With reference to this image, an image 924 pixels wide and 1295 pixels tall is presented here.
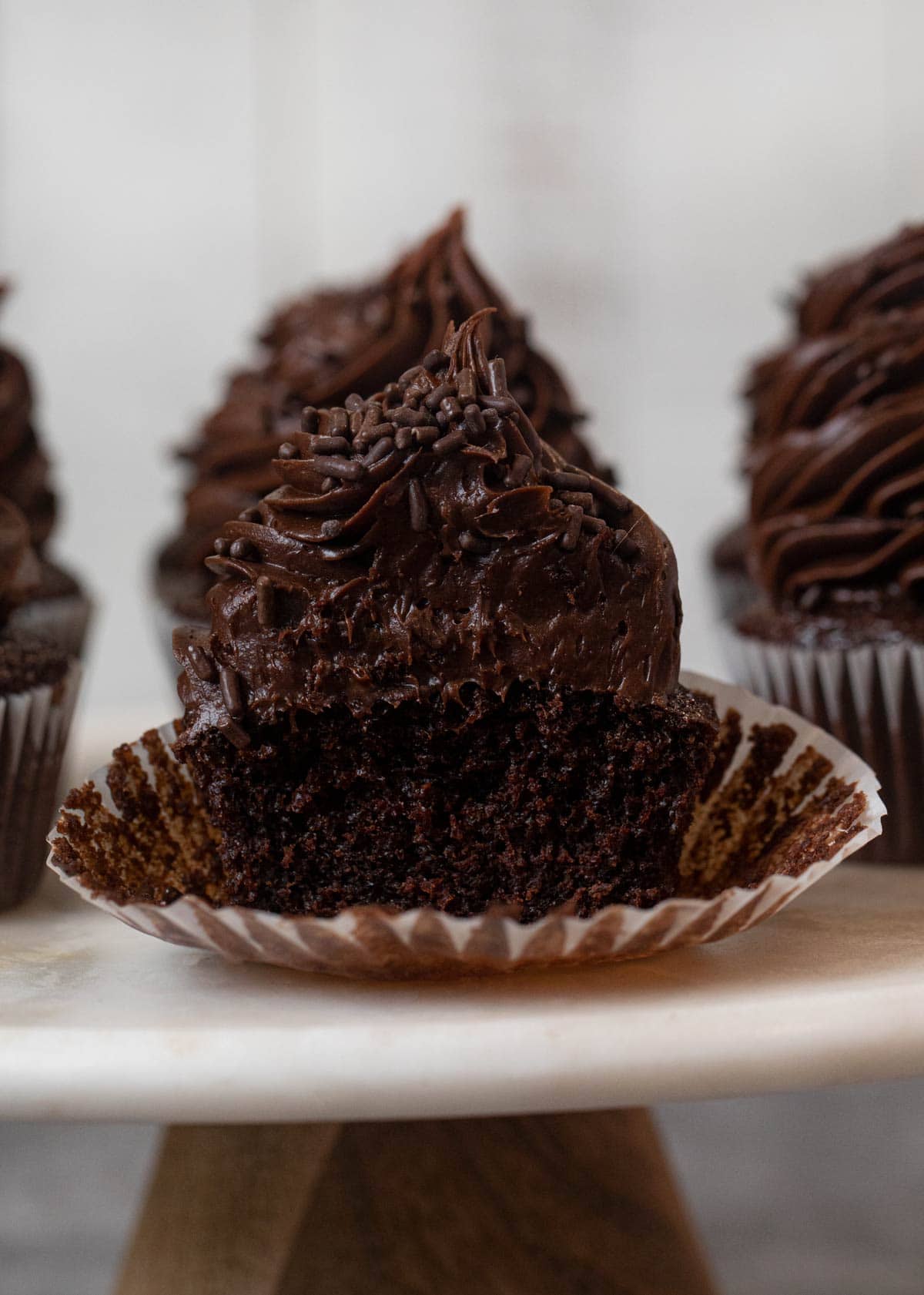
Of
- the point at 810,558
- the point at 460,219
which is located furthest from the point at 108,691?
the point at 810,558

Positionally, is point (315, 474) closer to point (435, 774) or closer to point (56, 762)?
point (435, 774)

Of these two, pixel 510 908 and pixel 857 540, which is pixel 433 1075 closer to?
pixel 510 908

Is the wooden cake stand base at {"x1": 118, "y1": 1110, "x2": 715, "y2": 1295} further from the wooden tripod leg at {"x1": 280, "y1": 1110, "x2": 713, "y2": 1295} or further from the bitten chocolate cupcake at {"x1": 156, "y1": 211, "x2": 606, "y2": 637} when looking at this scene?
the bitten chocolate cupcake at {"x1": 156, "y1": 211, "x2": 606, "y2": 637}

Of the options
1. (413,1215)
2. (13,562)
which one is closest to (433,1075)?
(413,1215)

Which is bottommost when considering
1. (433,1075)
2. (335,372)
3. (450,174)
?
(433,1075)

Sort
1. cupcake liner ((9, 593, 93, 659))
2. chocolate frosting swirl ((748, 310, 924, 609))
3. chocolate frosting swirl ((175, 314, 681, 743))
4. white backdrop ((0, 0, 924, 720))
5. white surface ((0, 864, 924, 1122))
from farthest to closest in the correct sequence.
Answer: white backdrop ((0, 0, 924, 720))
cupcake liner ((9, 593, 93, 659))
chocolate frosting swirl ((748, 310, 924, 609))
chocolate frosting swirl ((175, 314, 681, 743))
white surface ((0, 864, 924, 1122))

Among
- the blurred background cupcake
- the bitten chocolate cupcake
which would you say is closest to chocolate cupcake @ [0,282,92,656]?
the bitten chocolate cupcake

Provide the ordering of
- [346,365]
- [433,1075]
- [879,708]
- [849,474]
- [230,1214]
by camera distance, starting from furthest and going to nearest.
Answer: [346,365]
[849,474]
[879,708]
[230,1214]
[433,1075]
